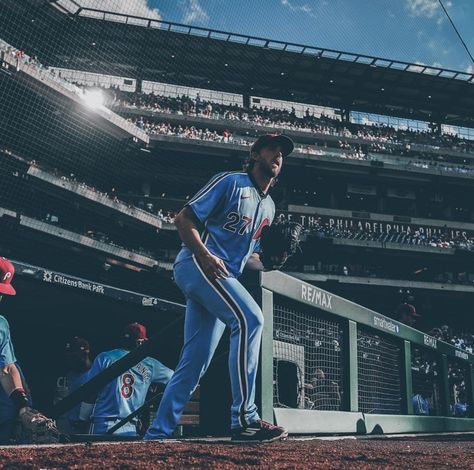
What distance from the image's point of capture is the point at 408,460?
2.27m

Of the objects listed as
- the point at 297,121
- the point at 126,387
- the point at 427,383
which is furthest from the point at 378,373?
the point at 297,121

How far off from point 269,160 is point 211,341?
1034 mm

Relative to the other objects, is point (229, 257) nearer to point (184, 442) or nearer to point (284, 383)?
point (184, 442)

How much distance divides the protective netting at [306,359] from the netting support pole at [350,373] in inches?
2.3

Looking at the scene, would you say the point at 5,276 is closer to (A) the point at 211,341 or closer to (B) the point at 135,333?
(A) the point at 211,341

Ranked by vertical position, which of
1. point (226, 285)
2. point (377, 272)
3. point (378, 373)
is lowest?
point (378, 373)

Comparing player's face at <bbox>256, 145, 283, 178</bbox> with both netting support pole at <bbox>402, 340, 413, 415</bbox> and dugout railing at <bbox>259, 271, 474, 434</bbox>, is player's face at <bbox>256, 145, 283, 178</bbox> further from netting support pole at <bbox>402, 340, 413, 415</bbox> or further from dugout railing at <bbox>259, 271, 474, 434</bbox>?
netting support pole at <bbox>402, 340, 413, 415</bbox>

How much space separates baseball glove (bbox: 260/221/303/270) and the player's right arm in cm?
53

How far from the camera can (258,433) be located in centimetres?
268

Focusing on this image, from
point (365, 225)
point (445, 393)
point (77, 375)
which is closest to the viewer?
point (77, 375)

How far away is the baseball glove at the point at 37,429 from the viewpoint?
8.57 feet

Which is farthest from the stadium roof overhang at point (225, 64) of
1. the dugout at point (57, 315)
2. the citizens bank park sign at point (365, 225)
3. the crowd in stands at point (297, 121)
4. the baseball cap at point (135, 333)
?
the baseball cap at point (135, 333)

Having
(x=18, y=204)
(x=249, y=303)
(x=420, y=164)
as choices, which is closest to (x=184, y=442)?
(x=249, y=303)

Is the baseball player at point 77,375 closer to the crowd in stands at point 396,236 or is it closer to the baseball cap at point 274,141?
the baseball cap at point 274,141
